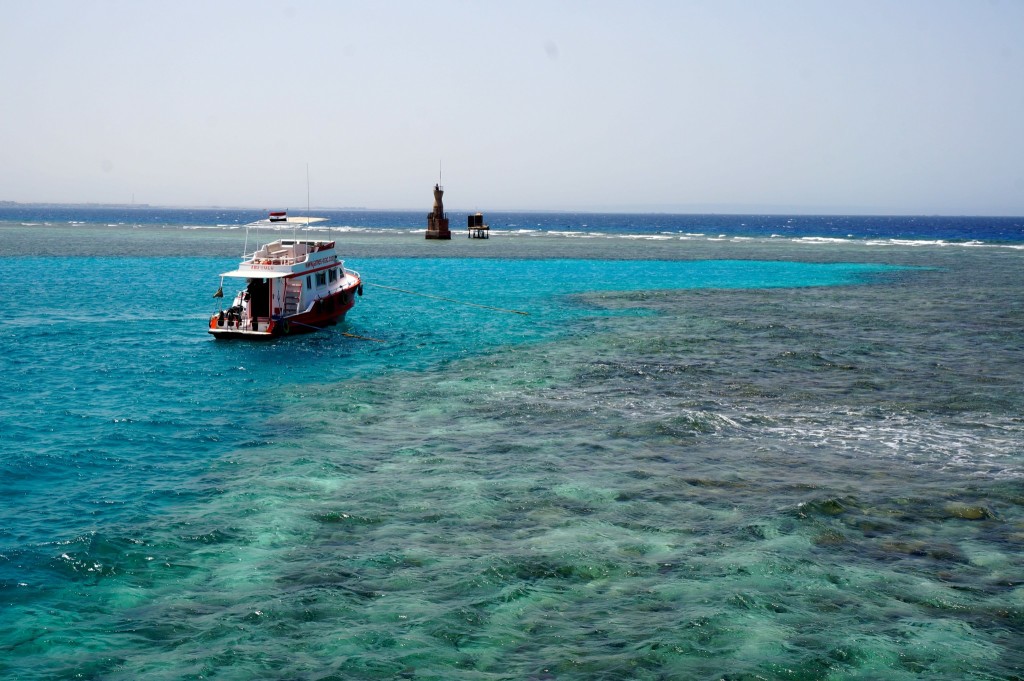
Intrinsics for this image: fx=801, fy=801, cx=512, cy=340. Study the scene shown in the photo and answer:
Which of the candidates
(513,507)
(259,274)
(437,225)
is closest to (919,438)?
(513,507)

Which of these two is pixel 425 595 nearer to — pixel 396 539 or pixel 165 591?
pixel 396 539

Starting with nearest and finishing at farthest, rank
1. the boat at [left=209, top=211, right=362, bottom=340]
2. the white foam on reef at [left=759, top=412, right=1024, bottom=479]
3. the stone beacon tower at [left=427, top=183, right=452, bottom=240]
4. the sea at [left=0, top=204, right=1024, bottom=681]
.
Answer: the sea at [left=0, top=204, right=1024, bottom=681], the white foam on reef at [left=759, top=412, right=1024, bottom=479], the boat at [left=209, top=211, right=362, bottom=340], the stone beacon tower at [left=427, top=183, right=452, bottom=240]

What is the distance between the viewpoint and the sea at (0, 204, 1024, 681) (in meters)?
9.99

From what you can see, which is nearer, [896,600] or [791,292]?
[896,600]

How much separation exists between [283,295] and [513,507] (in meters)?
23.7

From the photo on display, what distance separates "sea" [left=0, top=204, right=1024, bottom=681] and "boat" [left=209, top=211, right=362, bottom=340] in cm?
128

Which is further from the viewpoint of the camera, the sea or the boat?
the boat

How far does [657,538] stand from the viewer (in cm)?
1315

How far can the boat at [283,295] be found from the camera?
3375 cm

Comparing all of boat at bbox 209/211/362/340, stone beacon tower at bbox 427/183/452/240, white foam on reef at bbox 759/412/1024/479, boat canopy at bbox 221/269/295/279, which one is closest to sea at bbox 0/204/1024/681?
white foam on reef at bbox 759/412/1024/479

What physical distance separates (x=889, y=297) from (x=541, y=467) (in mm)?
42084

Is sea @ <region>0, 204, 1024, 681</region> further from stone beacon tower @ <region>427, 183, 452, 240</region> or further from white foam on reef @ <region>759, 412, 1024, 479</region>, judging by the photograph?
stone beacon tower @ <region>427, 183, 452, 240</region>

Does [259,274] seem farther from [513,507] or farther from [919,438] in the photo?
[919,438]

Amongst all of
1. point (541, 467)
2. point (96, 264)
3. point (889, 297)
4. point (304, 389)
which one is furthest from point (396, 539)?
point (96, 264)
